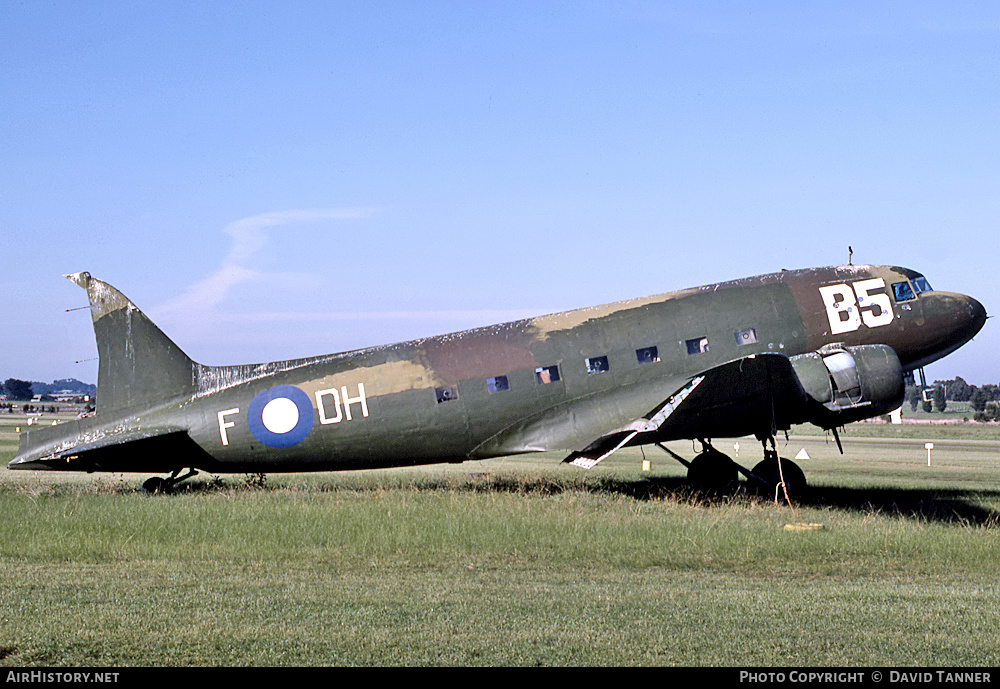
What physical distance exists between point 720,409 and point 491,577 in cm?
948

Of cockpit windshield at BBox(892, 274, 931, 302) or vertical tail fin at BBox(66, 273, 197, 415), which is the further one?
cockpit windshield at BBox(892, 274, 931, 302)

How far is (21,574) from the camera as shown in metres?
13.0

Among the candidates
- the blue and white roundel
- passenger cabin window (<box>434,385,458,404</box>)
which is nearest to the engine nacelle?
passenger cabin window (<box>434,385,458,404</box>)

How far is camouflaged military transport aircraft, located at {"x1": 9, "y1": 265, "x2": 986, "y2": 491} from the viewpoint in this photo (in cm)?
2144

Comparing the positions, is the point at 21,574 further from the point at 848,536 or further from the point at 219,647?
the point at 848,536

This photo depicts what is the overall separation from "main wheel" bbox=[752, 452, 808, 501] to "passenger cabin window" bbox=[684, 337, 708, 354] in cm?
312

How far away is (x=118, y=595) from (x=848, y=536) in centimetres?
1224

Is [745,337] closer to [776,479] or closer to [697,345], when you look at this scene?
[697,345]

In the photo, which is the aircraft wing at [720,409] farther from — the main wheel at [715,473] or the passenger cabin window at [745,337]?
the main wheel at [715,473]

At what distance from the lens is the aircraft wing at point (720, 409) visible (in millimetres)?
19422

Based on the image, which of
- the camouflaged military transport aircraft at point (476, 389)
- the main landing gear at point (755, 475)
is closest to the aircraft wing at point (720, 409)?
the camouflaged military transport aircraft at point (476, 389)

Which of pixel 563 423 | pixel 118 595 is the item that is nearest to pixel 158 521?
pixel 118 595

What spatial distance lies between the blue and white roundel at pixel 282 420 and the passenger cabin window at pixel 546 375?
5434 mm

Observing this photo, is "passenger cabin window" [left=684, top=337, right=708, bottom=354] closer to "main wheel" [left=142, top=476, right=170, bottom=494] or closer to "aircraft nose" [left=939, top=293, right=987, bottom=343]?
"aircraft nose" [left=939, top=293, right=987, bottom=343]
